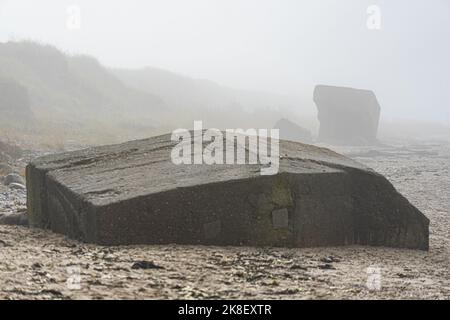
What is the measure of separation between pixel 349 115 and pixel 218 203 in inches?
1168

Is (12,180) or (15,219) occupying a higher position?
(15,219)

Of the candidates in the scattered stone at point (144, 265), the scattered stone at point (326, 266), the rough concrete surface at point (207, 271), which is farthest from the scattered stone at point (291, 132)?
the scattered stone at point (144, 265)

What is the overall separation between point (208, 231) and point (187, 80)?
62.0 m

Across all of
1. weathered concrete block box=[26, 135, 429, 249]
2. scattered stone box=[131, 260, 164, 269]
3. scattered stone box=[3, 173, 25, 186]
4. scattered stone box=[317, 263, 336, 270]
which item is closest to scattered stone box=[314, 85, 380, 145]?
scattered stone box=[3, 173, 25, 186]

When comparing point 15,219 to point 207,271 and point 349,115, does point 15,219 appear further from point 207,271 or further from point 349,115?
point 349,115

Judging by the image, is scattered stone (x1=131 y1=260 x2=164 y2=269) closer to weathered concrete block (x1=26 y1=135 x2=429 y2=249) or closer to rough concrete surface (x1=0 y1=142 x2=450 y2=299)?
rough concrete surface (x1=0 y1=142 x2=450 y2=299)

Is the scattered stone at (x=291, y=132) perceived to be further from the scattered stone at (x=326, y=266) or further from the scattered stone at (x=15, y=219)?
the scattered stone at (x=326, y=266)

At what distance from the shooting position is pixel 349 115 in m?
33.6

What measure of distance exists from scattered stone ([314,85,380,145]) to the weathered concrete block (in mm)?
27203

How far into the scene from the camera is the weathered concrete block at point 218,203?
480 centimetres

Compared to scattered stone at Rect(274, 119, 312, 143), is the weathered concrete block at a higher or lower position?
higher

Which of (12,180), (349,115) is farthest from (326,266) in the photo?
(349,115)

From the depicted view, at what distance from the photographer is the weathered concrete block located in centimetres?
480

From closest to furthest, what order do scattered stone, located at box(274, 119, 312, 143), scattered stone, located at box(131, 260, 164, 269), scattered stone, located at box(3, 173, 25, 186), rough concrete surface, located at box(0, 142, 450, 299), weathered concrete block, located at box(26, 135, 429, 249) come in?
1. rough concrete surface, located at box(0, 142, 450, 299)
2. scattered stone, located at box(131, 260, 164, 269)
3. weathered concrete block, located at box(26, 135, 429, 249)
4. scattered stone, located at box(3, 173, 25, 186)
5. scattered stone, located at box(274, 119, 312, 143)
